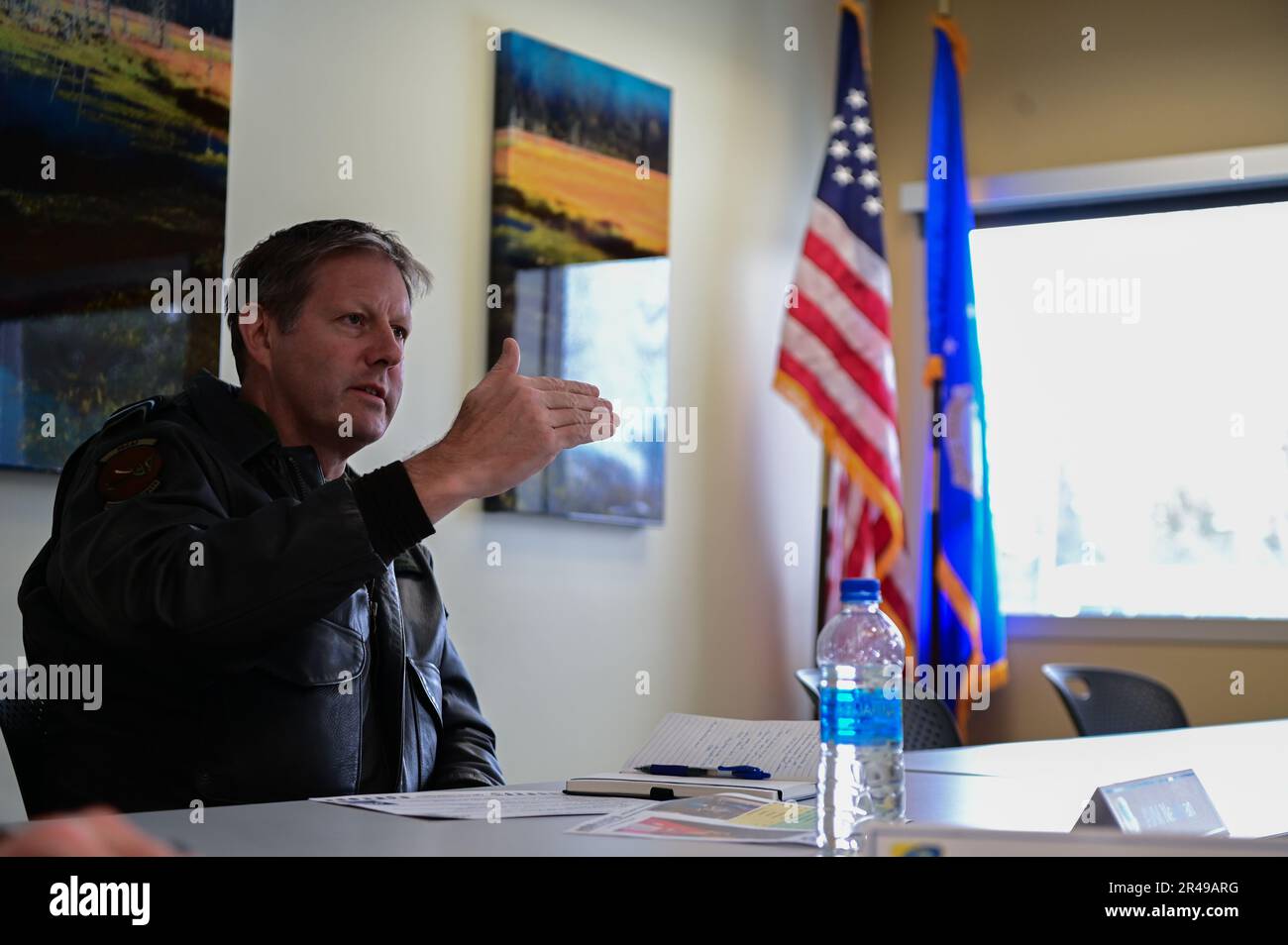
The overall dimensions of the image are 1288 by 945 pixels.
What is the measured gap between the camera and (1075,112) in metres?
4.79

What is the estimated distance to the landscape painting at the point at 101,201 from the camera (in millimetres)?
2447

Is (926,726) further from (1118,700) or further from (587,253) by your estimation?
(587,253)

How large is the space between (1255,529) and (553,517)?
7.48ft

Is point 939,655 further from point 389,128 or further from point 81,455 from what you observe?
point 81,455

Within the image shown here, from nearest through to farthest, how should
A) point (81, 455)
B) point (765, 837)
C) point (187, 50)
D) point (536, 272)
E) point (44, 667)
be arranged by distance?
point (765, 837), point (44, 667), point (81, 455), point (187, 50), point (536, 272)

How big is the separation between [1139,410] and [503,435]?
3526 millimetres

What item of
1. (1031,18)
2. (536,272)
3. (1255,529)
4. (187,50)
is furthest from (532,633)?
(1031,18)

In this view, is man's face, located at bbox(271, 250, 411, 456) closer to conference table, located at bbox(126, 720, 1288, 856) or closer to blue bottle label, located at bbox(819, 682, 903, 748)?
conference table, located at bbox(126, 720, 1288, 856)

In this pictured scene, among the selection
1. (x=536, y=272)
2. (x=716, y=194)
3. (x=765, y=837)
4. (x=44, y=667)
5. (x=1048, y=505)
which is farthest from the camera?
(x=1048, y=505)

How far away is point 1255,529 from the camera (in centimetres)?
445

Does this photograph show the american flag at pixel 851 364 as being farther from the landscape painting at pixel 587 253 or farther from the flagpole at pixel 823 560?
the landscape painting at pixel 587 253

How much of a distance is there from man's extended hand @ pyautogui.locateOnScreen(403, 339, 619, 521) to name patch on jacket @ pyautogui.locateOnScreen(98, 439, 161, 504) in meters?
0.31


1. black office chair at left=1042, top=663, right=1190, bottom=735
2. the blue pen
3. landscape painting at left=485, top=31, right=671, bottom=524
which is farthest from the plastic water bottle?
black office chair at left=1042, top=663, right=1190, bottom=735

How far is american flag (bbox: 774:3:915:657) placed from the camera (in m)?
4.32
